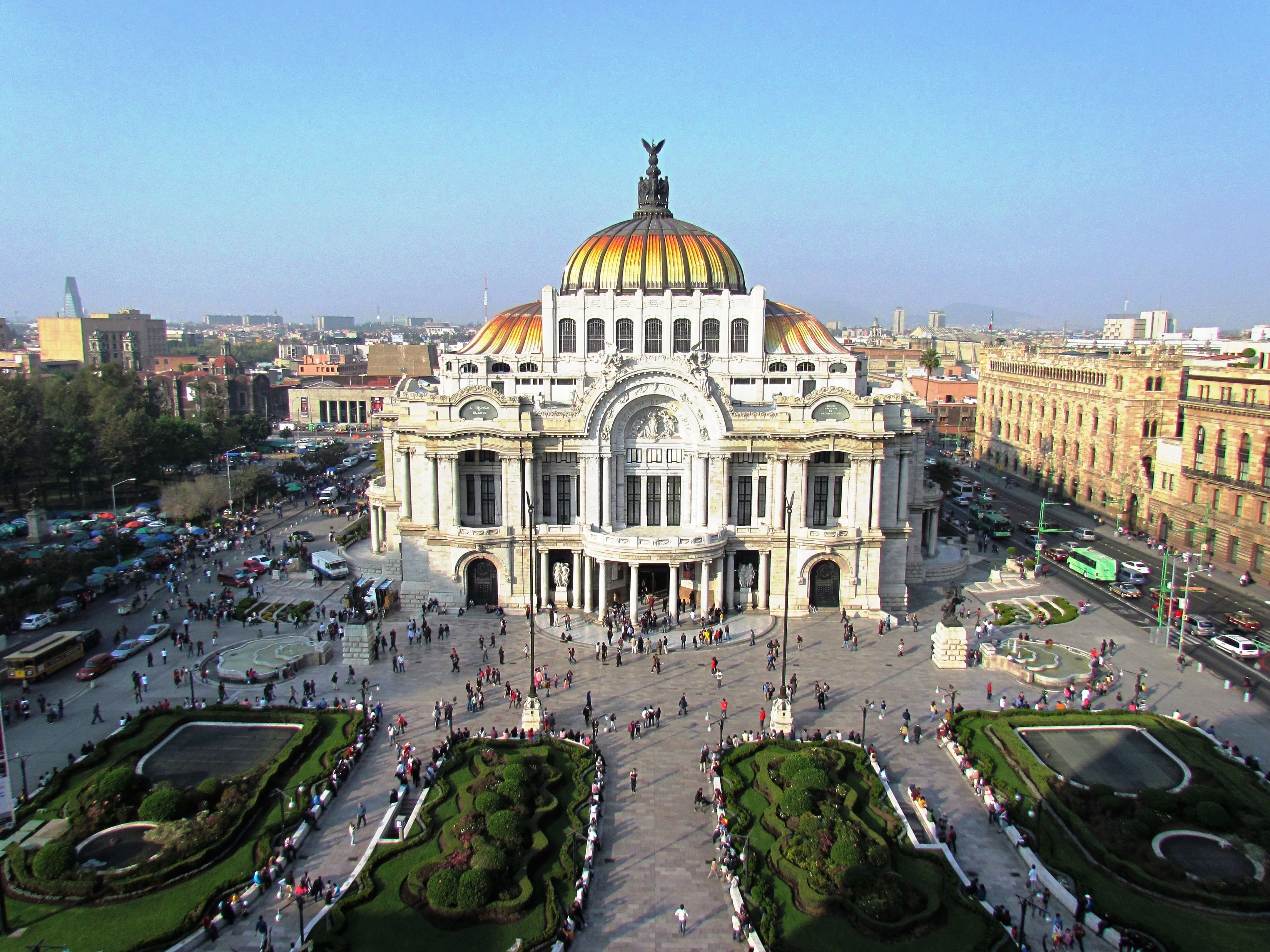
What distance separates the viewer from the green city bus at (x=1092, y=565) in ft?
221

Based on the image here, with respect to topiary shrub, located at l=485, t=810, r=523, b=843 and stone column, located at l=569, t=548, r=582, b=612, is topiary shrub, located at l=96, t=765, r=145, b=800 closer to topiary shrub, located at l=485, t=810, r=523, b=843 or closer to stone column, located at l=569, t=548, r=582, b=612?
topiary shrub, located at l=485, t=810, r=523, b=843

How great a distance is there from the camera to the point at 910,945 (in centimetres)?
2695

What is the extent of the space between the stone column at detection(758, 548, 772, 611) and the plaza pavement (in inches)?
41.8

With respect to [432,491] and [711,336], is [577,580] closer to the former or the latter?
[432,491]

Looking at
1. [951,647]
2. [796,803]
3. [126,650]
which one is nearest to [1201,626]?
[951,647]

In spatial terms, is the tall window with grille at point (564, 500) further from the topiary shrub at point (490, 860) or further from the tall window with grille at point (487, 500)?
the topiary shrub at point (490, 860)

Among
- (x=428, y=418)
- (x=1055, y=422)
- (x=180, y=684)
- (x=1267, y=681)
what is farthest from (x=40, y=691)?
(x=1055, y=422)

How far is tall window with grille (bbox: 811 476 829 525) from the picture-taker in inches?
2371

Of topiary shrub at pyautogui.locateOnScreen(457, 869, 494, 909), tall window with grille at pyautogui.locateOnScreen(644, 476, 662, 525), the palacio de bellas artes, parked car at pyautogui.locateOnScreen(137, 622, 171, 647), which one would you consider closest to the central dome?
the palacio de bellas artes

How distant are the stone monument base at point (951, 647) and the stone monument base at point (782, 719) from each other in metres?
12.8

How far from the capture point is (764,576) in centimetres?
5966

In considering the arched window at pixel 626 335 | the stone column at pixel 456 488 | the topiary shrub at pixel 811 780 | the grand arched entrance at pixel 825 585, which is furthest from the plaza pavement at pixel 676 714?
the arched window at pixel 626 335

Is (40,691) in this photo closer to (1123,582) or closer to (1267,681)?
(1267,681)

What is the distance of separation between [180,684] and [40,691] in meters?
6.67
